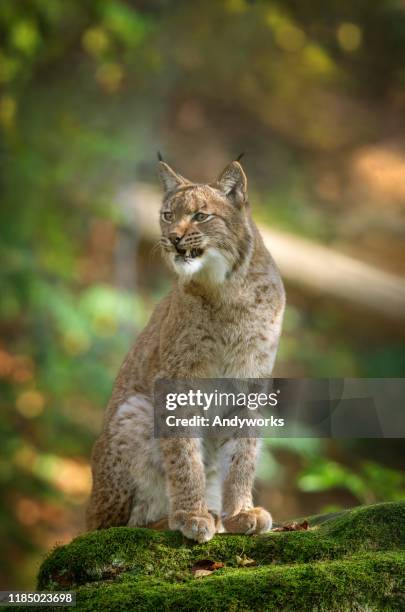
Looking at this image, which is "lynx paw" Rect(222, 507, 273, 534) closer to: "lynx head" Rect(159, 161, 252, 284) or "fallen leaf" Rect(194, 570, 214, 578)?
"fallen leaf" Rect(194, 570, 214, 578)

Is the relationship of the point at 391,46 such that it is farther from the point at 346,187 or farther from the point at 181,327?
the point at 181,327

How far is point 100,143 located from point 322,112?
384 cm

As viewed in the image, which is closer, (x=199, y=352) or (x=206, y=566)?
(x=206, y=566)

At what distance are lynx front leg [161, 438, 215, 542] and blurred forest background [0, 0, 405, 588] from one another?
159 inches

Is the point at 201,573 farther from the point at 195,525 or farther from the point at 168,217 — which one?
the point at 168,217

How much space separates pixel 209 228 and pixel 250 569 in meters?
1.55

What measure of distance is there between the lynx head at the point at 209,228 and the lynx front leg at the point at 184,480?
780 mm

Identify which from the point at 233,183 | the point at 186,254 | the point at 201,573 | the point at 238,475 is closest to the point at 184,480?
the point at 238,475

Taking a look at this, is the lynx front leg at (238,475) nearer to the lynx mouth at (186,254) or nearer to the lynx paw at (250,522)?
the lynx paw at (250,522)

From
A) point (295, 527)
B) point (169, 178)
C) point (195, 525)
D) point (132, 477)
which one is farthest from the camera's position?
point (169, 178)

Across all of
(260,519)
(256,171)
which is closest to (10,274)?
(256,171)

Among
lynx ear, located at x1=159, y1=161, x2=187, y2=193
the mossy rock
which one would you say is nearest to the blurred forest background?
lynx ear, located at x1=159, y1=161, x2=187, y2=193

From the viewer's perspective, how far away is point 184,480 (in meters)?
3.88

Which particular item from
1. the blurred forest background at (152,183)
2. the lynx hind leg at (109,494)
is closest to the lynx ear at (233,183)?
the lynx hind leg at (109,494)
